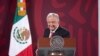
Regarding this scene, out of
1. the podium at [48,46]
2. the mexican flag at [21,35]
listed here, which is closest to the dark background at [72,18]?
the mexican flag at [21,35]

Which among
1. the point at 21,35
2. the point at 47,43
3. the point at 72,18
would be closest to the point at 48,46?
the point at 47,43

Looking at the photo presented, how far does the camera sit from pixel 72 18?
3635 millimetres

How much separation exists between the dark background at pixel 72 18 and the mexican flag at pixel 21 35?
22 cm

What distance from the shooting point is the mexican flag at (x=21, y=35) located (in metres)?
3.33

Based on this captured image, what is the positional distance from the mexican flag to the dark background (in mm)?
220

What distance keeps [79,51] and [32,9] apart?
1072mm

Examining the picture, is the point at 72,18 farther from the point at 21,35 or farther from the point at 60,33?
the point at 21,35

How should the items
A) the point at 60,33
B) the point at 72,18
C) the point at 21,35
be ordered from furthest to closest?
the point at 72,18, the point at 21,35, the point at 60,33

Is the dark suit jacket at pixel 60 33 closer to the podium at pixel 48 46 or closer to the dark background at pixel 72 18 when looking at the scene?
the dark background at pixel 72 18

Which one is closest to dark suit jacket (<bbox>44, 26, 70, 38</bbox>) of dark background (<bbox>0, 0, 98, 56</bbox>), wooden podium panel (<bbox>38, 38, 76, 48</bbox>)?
dark background (<bbox>0, 0, 98, 56</bbox>)

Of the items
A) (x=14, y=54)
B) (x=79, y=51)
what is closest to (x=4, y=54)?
(x=14, y=54)

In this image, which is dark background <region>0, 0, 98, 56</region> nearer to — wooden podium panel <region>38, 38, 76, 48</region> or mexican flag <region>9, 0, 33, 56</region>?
mexican flag <region>9, 0, 33, 56</region>

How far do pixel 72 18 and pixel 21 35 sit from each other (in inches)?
36.6

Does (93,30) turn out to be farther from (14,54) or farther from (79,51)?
(14,54)
